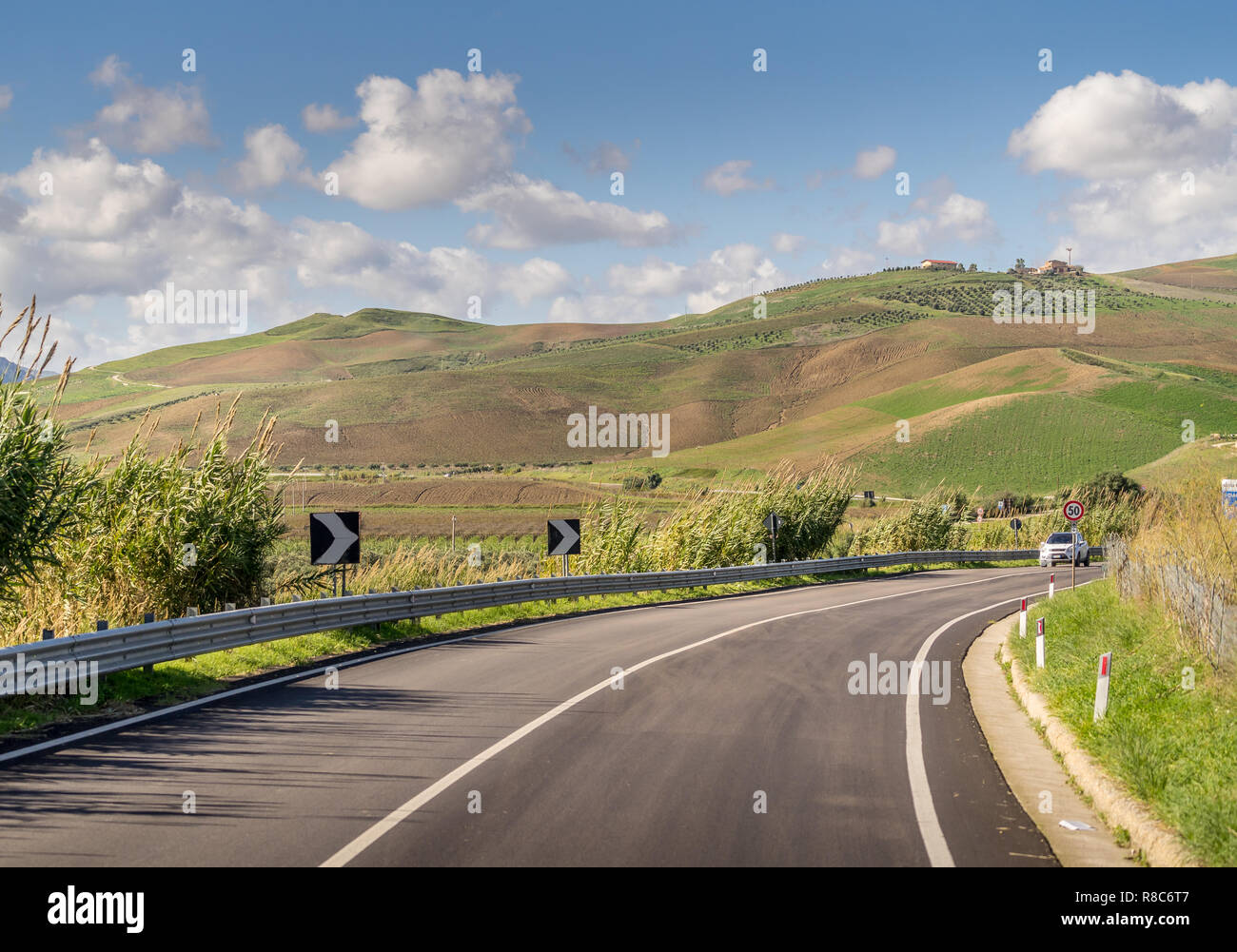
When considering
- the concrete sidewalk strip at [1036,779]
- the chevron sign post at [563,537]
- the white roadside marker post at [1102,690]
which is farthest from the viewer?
the chevron sign post at [563,537]

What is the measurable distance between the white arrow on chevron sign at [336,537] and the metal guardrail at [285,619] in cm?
88

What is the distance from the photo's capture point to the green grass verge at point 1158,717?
635 centimetres

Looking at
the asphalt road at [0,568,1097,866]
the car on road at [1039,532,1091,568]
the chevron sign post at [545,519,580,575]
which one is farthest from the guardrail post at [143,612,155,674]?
the car on road at [1039,532,1091,568]

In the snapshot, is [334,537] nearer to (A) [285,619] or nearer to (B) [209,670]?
(A) [285,619]

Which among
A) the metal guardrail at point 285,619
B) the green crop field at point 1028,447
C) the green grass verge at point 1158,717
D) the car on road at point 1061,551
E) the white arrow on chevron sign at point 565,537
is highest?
the green crop field at point 1028,447

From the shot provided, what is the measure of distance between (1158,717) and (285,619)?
1030 centimetres

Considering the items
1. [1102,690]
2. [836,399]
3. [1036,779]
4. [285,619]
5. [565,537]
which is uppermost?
[836,399]

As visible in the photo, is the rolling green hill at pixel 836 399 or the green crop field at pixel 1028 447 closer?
the green crop field at pixel 1028 447

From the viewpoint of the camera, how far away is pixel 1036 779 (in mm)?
8383

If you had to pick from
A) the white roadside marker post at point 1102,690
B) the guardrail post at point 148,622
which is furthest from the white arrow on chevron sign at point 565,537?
the white roadside marker post at point 1102,690

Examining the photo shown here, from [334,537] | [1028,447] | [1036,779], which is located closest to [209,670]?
[334,537]

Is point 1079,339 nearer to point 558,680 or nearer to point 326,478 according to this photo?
point 326,478

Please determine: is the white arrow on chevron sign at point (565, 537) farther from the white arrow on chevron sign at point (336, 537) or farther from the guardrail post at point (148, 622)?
the guardrail post at point (148, 622)

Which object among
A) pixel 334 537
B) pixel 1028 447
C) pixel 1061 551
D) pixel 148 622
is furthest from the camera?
pixel 1028 447
